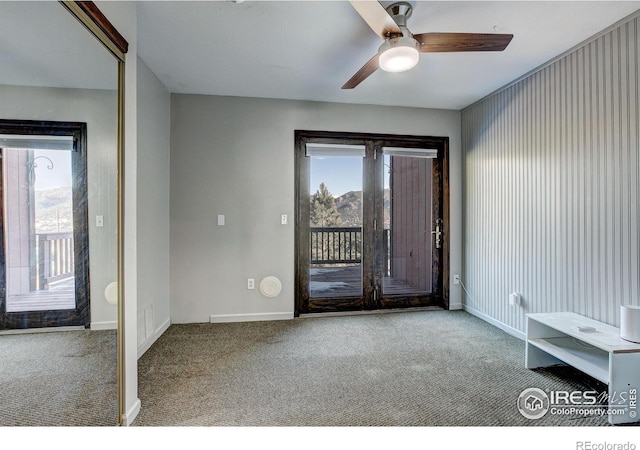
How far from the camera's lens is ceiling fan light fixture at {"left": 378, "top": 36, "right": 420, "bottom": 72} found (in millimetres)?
1817

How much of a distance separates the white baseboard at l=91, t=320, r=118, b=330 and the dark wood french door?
2.14 m

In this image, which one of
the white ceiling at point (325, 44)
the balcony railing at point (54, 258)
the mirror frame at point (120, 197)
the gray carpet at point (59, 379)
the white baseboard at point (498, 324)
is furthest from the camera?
the white baseboard at point (498, 324)

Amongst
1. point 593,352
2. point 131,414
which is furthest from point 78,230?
point 593,352

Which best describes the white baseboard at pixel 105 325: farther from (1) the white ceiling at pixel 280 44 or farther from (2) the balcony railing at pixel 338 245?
(2) the balcony railing at pixel 338 245

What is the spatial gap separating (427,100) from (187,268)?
3.32 meters

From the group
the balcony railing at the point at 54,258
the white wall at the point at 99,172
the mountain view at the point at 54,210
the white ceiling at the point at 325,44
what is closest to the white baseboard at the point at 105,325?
the white wall at the point at 99,172

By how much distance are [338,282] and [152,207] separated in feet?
7.14

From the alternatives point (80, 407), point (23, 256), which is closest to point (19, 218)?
point (23, 256)

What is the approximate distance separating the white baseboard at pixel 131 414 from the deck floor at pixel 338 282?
2105 mm

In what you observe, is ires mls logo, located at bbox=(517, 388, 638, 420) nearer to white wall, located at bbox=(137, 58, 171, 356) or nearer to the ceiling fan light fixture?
the ceiling fan light fixture

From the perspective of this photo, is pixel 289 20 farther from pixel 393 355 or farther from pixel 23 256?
pixel 393 355

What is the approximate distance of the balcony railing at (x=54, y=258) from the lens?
4.03 feet

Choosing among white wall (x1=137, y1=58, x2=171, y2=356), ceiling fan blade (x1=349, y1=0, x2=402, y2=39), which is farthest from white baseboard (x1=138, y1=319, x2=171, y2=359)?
ceiling fan blade (x1=349, y1=0, x2=402, y2=39)

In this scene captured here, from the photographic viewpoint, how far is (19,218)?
1149mm
